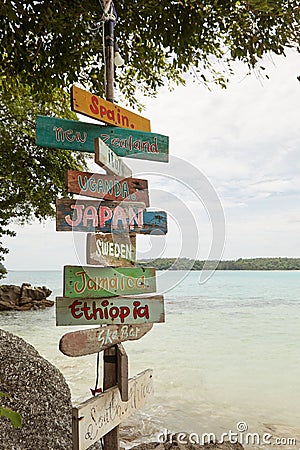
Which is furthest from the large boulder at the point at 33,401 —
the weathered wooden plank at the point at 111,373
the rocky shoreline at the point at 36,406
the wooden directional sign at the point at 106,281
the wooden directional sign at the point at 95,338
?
the wooden directional sign at the point at 106,281

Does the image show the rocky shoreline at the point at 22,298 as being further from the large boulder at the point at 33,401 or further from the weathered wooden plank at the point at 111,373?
the weathered wooden plank at the point at 111,373

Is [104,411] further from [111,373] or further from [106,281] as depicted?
[106,281]

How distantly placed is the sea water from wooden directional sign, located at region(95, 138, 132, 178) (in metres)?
0.45

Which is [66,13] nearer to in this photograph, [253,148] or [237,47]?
[237,47]

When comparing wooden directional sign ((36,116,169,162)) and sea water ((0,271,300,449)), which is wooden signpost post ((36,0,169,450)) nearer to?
wooden directional sign ((36,116,169,162))

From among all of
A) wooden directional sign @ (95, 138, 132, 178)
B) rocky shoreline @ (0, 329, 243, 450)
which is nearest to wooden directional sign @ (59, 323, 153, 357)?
wooden directional sign @ (95, 138, 132, 178)

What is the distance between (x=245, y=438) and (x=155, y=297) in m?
2.85

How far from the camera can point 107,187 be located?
196 cm

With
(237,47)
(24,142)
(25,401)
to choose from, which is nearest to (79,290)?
(25,401)

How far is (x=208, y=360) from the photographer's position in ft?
28.7

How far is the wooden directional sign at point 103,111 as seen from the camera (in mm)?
1927

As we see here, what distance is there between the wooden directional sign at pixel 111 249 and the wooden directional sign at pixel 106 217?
3cm

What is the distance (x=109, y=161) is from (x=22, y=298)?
13249mm

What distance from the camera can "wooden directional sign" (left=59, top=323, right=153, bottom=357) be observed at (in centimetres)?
185
